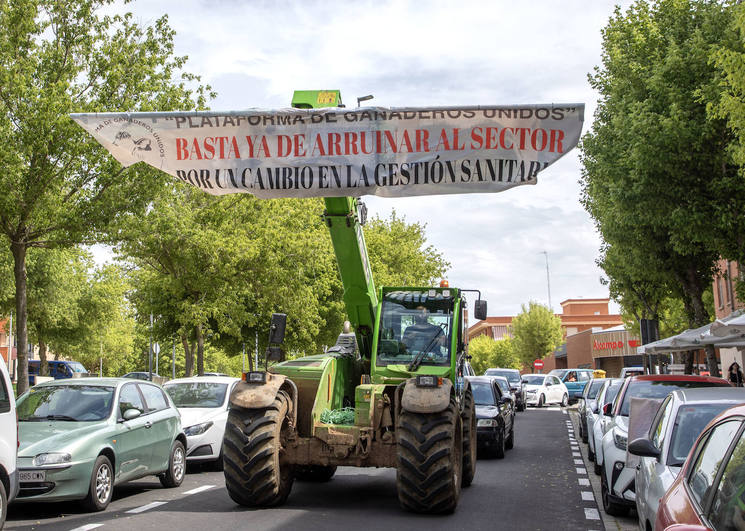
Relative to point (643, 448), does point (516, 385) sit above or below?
below

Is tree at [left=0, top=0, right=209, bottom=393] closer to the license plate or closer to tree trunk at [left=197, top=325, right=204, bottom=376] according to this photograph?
the license plate

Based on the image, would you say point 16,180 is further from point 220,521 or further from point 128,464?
point 220,521

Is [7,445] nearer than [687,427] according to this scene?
No

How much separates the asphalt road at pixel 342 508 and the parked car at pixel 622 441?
377mm

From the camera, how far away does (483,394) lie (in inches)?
720

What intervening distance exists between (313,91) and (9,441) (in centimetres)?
480

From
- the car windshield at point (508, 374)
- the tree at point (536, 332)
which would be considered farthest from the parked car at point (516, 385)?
the tree at point (536, 332)

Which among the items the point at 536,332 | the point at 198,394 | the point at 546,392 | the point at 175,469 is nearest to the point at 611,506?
the point at 175,469

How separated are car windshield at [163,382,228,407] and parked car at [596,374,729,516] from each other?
22.9ft

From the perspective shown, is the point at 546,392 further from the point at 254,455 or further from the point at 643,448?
the point at 643,448

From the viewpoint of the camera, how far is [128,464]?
1088cm

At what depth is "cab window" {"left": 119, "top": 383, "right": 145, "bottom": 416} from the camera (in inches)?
445

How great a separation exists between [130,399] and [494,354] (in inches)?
3994

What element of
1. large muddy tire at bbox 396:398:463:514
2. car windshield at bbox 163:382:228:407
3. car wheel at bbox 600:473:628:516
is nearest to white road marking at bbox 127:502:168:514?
large muddy tire at bbox 396:398:463:514
